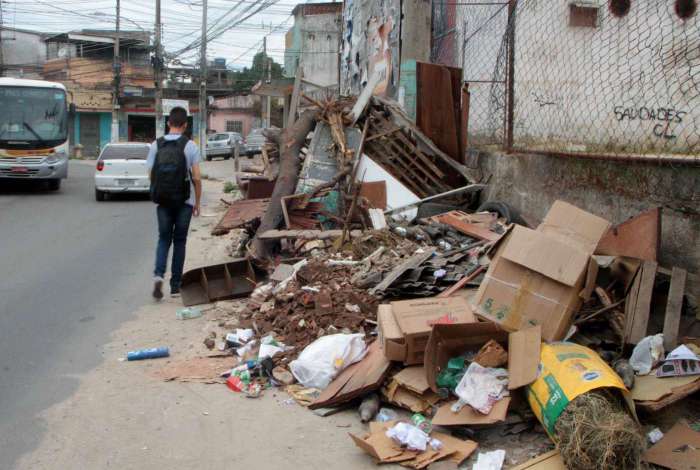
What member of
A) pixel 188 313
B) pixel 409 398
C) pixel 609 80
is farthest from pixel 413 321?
pixel 609 80

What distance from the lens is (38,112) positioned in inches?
699

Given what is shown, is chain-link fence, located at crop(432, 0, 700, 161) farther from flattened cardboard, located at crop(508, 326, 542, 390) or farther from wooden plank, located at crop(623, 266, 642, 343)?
flattened cardboard, located at crop(508, 326, 542, 390)

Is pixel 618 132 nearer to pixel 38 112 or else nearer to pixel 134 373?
pixel 134 373

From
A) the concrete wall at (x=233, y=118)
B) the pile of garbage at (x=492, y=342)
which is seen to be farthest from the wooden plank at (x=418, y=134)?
the concrete wall at (x=233, y=118)

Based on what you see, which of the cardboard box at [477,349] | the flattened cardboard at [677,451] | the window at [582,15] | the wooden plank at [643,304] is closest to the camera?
the flattened cardboard at [677,451]

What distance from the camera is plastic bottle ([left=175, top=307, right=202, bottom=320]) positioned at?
626cm

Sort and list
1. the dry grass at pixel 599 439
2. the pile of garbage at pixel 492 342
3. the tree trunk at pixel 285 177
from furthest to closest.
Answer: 1. the tree trunk at pixel 285 177
2. the pile of garbage at pixel 492 342
3. the dry grass at pixel 599 439

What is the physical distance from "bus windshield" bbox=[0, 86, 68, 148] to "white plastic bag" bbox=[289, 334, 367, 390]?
15.5 metres

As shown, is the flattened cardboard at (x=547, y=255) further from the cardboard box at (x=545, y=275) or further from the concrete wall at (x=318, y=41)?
the concrete wall at (x=318, y=41)

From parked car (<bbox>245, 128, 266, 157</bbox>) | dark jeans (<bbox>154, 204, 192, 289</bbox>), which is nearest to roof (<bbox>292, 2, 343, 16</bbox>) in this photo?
parked car (<bbox>245, 128, 266, 157</bbox>)

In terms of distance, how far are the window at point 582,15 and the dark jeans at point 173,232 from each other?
466 centimetres

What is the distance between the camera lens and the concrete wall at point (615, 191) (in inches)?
180

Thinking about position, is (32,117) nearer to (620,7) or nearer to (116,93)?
(620,7)

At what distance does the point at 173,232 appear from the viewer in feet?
22.9
